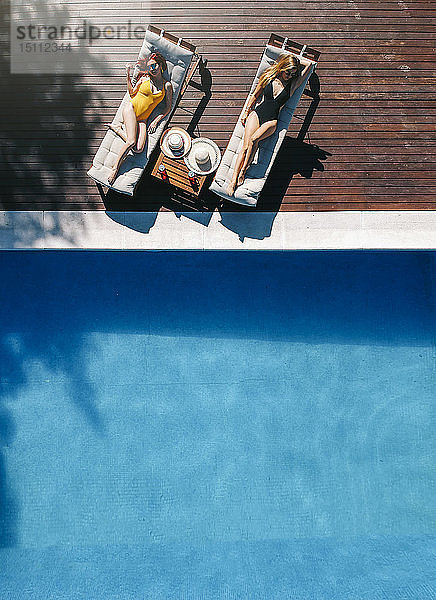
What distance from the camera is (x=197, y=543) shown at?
7.01 m

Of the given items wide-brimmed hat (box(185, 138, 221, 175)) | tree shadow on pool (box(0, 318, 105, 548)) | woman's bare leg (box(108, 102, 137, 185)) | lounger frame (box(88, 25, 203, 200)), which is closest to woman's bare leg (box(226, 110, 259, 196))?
wide-brimmed hat (box(185, 138, 221, 175))

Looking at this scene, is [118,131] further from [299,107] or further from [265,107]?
[299,107]

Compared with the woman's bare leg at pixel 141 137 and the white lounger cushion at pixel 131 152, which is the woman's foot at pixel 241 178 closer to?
the white lounger cushion at pixel 131 152

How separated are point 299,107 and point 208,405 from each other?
432cm

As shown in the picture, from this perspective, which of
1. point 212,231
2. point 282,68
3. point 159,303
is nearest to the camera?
point 282,68

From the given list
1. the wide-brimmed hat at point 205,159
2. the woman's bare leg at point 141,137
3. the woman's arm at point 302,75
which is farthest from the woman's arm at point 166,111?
the woman's arm at point 302,75

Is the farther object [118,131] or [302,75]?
[118,131]

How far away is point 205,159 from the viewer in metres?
6.16

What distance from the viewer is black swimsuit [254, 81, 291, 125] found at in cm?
614

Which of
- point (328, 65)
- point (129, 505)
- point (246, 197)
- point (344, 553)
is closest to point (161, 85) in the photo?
point (246, 197)

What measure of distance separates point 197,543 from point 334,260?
447 cm

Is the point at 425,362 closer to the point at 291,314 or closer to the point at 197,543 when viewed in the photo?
the point at 291,314

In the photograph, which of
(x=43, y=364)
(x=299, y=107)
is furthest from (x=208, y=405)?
(x=299, y=107)

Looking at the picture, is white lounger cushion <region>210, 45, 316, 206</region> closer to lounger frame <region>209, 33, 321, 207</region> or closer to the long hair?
lounger frame <region>209, 33, 321, 207</region>
